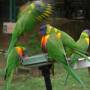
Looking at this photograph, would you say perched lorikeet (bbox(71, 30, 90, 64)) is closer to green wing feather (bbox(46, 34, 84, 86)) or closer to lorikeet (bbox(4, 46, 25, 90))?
green wing feather (bbox(46, 34, 84, 86))

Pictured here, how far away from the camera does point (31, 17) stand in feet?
8.30

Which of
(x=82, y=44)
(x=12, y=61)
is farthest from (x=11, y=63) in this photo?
(x=82, y=44)

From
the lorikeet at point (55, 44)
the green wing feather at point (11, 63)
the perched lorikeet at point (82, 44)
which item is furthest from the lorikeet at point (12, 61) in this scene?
the perched lorikeet at point (82, 44)

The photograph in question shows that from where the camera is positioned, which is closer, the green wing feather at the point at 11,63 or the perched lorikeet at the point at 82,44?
the green wing feather at the point at 11,63

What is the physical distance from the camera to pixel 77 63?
2760 millimetres

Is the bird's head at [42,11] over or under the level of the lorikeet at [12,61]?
over

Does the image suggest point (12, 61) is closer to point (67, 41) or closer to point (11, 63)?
point (11, 63)

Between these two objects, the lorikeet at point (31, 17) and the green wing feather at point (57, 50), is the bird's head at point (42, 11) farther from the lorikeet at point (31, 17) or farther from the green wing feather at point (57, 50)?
the green wing feather at point (57, 50)

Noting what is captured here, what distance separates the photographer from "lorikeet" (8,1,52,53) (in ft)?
8.30

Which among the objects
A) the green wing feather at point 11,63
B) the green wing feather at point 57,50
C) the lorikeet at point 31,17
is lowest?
the green wing feather at point 11,63

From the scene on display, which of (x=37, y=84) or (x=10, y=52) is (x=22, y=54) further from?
(x=37, y=84)

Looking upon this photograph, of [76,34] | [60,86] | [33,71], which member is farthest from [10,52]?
[76,34]

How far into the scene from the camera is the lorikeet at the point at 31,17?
2529 mm

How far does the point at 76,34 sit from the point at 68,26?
1.99 meters
